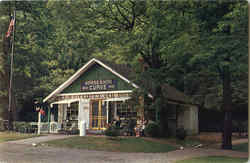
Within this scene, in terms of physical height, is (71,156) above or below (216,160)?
above

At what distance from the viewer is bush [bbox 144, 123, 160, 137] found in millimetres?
21375

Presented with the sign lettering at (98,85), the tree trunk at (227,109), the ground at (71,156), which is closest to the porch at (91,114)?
the sign lettering at (98,85)

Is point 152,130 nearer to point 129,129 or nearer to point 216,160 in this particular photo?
point 129,129

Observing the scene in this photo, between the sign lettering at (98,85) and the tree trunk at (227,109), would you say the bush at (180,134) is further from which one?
the sign lettering at (98,85)

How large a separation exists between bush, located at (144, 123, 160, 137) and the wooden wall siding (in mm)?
3505

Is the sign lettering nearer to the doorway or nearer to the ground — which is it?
the doorway

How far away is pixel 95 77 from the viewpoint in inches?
1001

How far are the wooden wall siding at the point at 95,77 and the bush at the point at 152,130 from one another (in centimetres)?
350

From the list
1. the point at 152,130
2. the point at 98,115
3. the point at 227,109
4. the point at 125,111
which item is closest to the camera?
the point at 227,109

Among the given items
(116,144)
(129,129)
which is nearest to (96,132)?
(129,129)

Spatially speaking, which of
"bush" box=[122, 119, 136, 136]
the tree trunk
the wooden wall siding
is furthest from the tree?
the wooden wall siding

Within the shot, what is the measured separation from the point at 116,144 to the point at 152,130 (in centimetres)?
392

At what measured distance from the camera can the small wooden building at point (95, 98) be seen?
79.7 feet

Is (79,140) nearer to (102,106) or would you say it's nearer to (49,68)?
(102,106)
